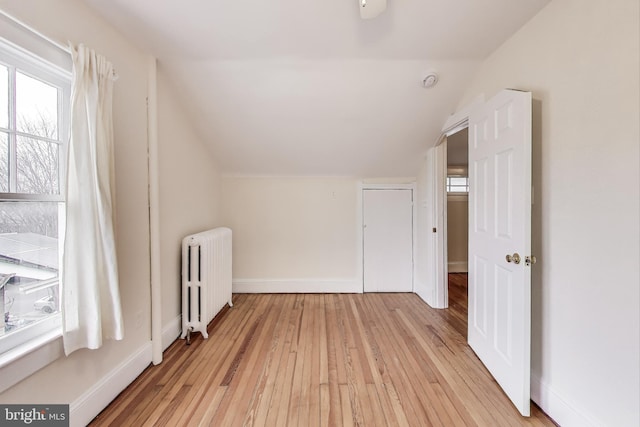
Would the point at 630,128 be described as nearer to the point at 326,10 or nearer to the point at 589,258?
the point at 589,258

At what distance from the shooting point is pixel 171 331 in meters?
2.11

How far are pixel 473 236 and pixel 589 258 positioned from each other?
2.46 feet

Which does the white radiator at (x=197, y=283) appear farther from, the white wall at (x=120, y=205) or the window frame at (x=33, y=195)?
the window frame at (x=33, y=195)

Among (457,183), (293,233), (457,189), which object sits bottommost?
(293,233)

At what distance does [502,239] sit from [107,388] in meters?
2.58

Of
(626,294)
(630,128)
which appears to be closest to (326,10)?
(630,128)

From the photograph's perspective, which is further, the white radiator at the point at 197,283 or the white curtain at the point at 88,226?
the white radiator at the point at 197,283

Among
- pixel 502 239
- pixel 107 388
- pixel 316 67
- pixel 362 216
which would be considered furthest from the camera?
pixel 362 216

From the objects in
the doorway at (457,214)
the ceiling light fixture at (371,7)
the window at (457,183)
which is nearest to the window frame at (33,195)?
the ceiling light fixture at (371,7)

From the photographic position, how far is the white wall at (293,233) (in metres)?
3.36

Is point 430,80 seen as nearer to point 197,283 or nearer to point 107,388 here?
point 197,283

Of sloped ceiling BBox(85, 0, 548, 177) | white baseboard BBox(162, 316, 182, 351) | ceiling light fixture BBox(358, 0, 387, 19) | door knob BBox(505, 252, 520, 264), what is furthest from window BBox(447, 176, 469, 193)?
white baseboard BBox(162, 316, 182, 351)

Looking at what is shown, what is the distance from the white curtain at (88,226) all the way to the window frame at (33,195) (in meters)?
0.09

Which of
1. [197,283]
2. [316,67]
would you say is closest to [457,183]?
[316,67]
